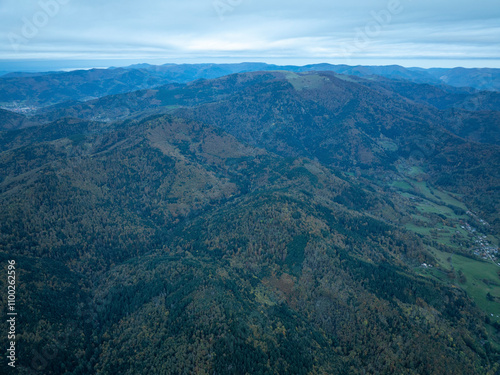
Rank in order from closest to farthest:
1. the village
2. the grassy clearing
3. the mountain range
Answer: the mountain range → the grassy clearing → the village

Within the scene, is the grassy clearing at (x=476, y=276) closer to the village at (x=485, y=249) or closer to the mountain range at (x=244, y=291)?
the mountain range at (x=244, y=291)

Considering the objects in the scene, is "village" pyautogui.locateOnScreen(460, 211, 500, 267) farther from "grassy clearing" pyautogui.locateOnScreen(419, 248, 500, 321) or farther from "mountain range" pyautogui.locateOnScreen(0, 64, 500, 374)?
"grassy clearing" pyautogui.locateOnScreen(419, 248, 500, 321)

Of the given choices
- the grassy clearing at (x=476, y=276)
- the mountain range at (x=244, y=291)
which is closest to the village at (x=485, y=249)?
the mountain range at (x=244, y=291)

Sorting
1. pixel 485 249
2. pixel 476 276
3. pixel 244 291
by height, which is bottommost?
pixel 485 249

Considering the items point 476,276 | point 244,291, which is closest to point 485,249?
point 476,276

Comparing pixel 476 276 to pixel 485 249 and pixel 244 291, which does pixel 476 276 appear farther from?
pixel 244 291

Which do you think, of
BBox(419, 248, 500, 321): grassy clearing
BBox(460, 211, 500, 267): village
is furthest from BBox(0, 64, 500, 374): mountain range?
BBox(460, 211, 500, 267): village

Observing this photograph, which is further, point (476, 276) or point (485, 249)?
point (485, 249)

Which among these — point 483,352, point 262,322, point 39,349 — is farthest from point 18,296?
point 483,352

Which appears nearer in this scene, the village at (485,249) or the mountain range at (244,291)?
the mountain range at (244,291)

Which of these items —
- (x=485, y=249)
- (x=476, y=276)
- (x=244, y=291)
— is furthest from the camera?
(x=485, y=249)

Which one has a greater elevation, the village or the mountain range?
the mountain range
